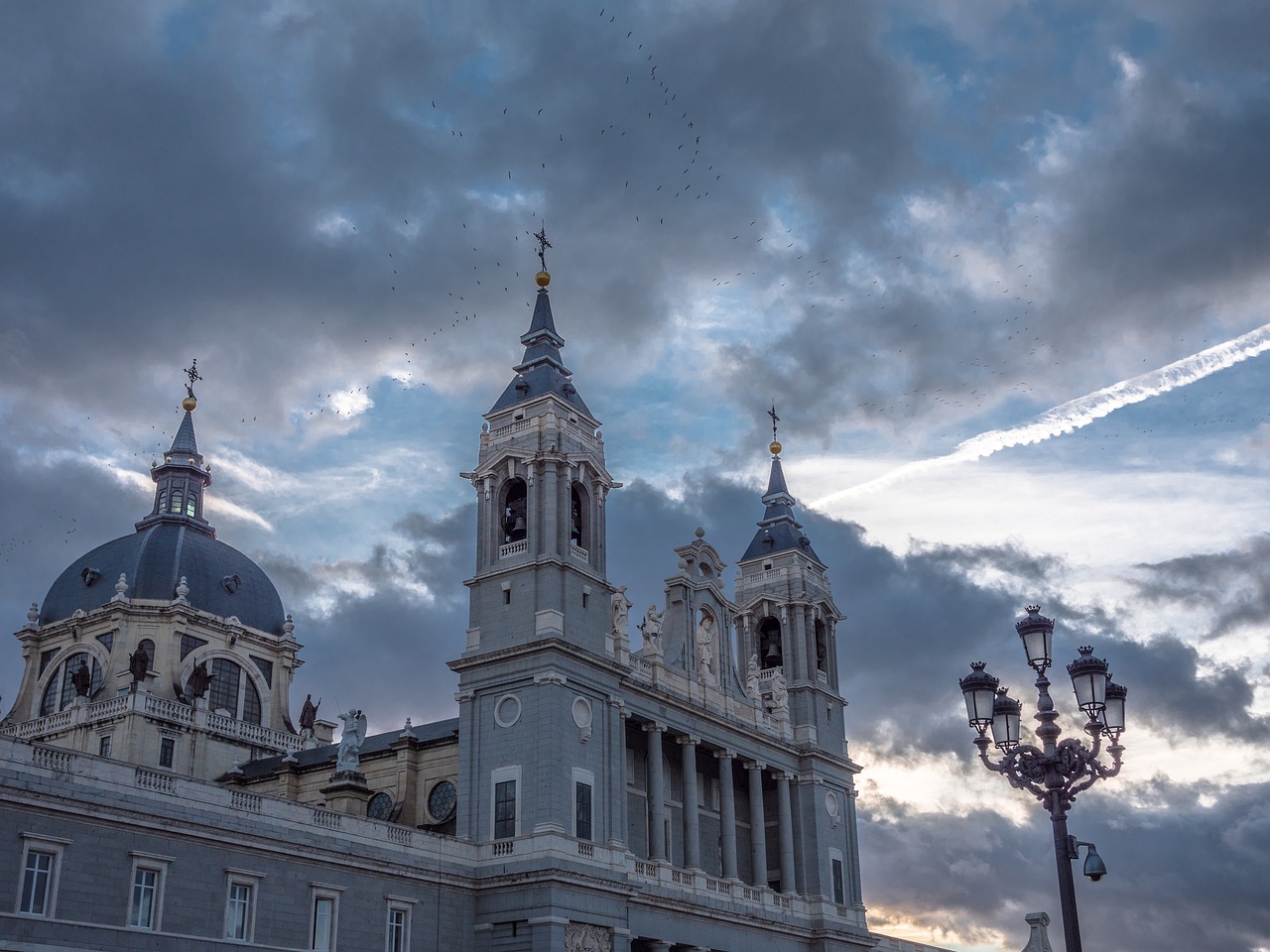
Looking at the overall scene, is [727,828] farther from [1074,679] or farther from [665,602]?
→ [1074,679]

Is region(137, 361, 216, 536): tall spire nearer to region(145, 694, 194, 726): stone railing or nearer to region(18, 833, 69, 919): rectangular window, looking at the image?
region(145, 694, 194, 726): stone railing

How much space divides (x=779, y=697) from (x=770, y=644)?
5.28 meters

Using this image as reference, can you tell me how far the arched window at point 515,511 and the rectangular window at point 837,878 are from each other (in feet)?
81.8

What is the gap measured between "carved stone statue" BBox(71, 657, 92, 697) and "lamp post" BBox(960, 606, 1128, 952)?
2588 inches

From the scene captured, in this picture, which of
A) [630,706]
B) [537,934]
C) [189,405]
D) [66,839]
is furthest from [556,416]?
[189,405]

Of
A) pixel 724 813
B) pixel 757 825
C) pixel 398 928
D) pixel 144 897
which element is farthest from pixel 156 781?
pixel 757 825

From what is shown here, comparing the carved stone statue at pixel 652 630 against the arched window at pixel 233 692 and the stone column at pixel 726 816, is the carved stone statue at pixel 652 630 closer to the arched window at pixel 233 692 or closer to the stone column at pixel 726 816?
the stone column at pixel 726 816

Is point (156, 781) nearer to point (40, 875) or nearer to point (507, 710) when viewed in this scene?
point (40, 875)

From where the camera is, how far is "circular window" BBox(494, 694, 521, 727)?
5525 cm

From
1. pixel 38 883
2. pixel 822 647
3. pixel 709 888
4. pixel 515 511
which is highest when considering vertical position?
pixel 822 647

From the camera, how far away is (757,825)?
221ft

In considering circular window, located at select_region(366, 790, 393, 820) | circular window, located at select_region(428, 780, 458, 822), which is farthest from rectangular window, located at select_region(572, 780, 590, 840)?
circular window, located at select_region(366, 790, 393, 820)

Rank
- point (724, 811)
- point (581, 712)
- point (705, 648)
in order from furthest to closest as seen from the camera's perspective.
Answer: point (705, 648), point (724, 811), point (581, 712)

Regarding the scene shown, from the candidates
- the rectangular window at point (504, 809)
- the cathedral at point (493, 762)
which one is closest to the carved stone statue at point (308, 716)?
the cathedral at point (493, 762)
